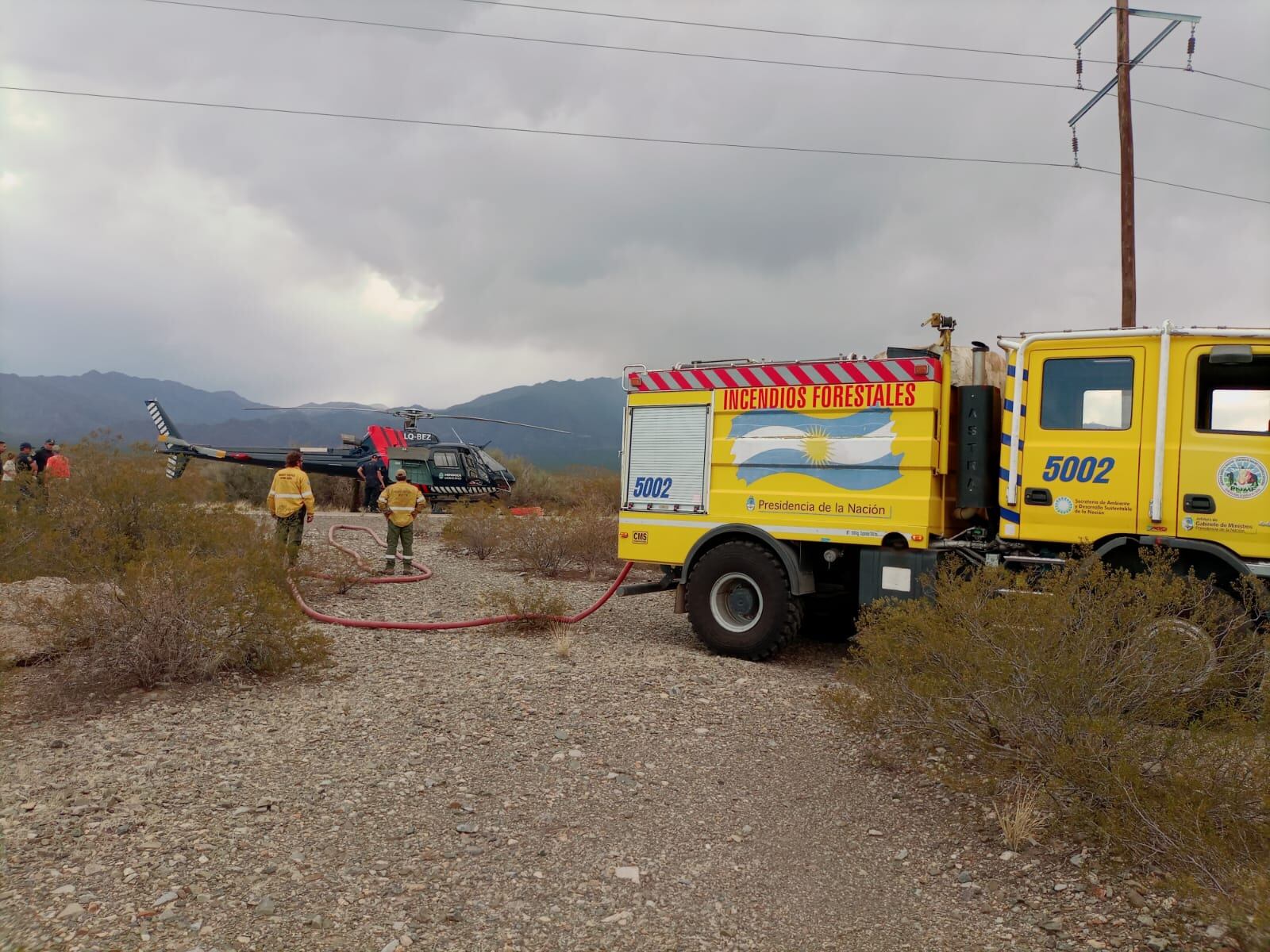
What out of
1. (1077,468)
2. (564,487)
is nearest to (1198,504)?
(1077,468)

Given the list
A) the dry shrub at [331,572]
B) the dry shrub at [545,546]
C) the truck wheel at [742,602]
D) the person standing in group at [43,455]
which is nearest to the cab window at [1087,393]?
the truck wheel at [742,602]

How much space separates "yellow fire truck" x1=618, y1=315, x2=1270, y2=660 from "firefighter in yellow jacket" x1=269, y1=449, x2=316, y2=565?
17.9 ft

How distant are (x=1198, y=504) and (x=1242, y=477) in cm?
34

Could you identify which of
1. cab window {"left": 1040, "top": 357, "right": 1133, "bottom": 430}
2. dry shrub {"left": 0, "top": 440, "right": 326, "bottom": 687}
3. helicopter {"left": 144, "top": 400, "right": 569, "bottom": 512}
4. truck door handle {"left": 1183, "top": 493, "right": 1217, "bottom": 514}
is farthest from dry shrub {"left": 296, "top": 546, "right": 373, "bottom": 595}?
helicopter {"left": 144, "top": 400, "right": 569, "bottom": 512}

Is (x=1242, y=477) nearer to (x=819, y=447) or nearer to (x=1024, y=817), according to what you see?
(x=819, y=447)

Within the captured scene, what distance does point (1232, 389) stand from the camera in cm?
672

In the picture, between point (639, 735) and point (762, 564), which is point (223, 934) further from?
point (762, 564)

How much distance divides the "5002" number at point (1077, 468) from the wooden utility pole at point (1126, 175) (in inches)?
282

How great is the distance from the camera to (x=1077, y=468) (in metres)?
7.04

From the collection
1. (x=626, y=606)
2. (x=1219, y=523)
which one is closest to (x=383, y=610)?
(x=626, y=606)

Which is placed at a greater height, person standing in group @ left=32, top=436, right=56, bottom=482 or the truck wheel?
person standing in group @ left=32, top=436, right=56, bottom=482

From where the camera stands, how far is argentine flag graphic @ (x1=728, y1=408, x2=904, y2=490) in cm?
774

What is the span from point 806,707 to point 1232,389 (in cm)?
397

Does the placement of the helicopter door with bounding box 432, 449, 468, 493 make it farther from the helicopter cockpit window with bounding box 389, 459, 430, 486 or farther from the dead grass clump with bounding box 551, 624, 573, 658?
the dead grass clump with bounding box 551, 624, 573, 658
